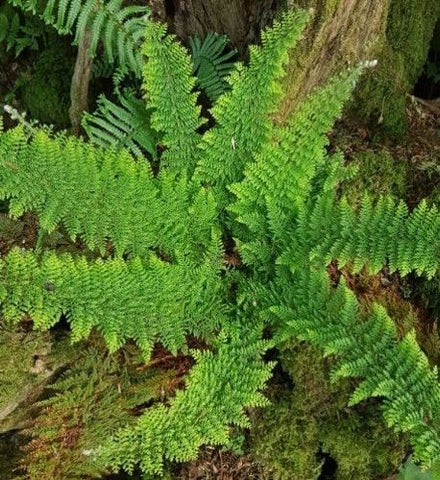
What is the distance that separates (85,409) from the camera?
10.6 ft

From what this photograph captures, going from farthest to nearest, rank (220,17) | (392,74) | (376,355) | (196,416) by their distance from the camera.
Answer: (392,74), (220,17), (196,416), (376,355)

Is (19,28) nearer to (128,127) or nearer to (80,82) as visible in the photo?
(80,82)

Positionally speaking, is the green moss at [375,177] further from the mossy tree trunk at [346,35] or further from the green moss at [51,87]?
the green moss at [51,87]

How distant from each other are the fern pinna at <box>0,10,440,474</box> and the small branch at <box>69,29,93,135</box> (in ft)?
1.98

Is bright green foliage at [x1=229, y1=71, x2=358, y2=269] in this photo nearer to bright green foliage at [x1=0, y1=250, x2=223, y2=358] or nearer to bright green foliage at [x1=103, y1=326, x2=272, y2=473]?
bright green foliage at [x1=0, y1=250, x2=223, y2=358]

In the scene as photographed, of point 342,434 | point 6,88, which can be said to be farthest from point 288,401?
point 6,88

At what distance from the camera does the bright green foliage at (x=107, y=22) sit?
343cm

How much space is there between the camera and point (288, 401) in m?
3.54

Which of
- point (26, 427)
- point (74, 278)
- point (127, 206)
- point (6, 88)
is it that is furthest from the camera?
point (6, 88)

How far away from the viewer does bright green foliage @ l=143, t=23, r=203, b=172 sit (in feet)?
10.7

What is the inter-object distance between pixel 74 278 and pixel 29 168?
64 cm

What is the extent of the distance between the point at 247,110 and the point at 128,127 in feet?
2.79

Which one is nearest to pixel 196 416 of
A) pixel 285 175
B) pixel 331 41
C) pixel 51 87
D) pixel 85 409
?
pixel 85 409

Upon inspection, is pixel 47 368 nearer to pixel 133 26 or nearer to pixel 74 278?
pixel 74 278
